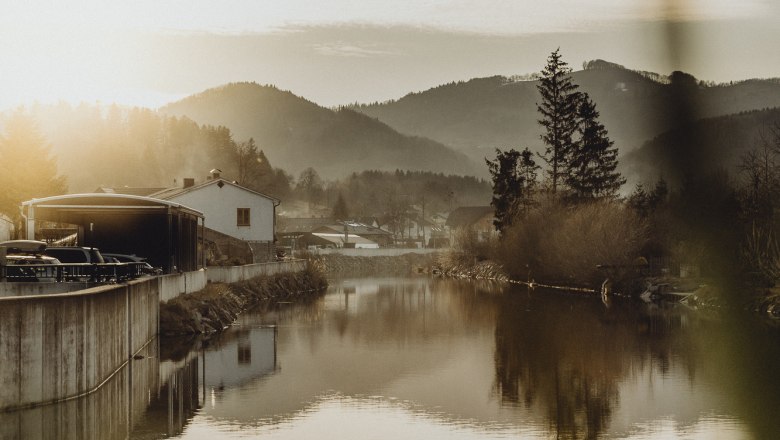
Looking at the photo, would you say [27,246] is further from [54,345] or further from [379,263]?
[379,263]

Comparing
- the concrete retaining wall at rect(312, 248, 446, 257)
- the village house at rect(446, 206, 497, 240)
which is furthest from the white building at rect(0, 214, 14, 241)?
the village house at rect(446, 206, 497, 240)

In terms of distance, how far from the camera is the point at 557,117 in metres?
97.0

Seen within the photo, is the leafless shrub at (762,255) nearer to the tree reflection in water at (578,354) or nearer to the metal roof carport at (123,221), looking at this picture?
the tree reflection in water at (578,354)

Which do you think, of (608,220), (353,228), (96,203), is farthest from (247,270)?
(353,228)

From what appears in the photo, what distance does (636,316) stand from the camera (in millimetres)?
50312

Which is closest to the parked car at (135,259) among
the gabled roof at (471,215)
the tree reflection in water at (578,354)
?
the tree reflection in water at (578,354)

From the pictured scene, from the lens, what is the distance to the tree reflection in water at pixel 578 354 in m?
24.4

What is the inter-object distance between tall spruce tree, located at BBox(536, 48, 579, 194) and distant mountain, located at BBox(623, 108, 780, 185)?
3539 cm

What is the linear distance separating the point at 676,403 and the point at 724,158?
13309 centimetres

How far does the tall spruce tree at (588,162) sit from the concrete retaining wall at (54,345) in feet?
231

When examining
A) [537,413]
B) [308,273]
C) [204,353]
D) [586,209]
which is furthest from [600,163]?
[537,413]

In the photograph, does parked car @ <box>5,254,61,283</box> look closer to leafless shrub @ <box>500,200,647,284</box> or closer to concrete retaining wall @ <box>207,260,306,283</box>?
concrete retaining wall @ <box>207,260,306,283</box>

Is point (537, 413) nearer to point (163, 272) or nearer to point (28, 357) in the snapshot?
point (28, 357)

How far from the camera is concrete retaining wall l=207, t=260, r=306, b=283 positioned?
55.8 m
